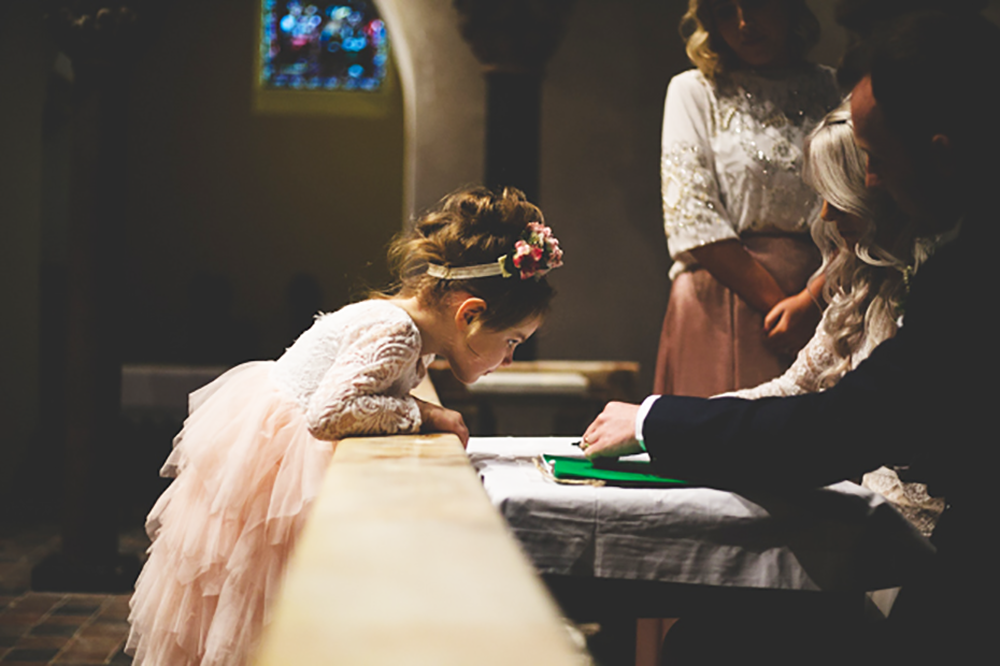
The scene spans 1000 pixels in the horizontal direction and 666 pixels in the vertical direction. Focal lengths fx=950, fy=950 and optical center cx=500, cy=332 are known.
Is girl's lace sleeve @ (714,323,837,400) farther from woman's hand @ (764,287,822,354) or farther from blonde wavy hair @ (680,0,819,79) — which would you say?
blonde wavy hair @ (680,0,819,79)

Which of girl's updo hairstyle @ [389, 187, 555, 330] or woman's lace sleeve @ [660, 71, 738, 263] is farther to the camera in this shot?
woman's lace sleeve @ [660, 71, 738, 263]

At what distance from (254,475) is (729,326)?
5.03ft

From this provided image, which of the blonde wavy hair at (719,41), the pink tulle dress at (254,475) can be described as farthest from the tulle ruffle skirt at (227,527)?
the blonde wavy hair at (719,41)

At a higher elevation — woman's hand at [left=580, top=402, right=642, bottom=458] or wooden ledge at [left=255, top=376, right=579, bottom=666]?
wooden ledge at [left=255, top=376, right=579, bottom=666]

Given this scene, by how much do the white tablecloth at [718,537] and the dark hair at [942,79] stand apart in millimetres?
582

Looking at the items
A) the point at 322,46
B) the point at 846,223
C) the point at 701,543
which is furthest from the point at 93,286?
the point at 322,46

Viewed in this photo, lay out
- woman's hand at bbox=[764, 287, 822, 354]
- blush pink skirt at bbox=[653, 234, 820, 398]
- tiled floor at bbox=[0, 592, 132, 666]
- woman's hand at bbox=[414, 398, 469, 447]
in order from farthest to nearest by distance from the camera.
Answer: tiled floor at bbox=[0, 592, 132, 666] < blush pink skirt at bbox=[653, 234, 820, 398] < woman's hand at bbox=[764, 287, 822, 354] < woman's hand at bbox=[414, 398, 469, 447]

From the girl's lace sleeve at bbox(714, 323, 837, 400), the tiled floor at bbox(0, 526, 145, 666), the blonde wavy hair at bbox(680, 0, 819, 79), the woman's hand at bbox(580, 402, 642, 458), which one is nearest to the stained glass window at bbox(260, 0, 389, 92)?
the tiled floor at bbox(0, 526, 145, 666)

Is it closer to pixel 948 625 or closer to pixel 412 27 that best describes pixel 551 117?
pixel 412 27

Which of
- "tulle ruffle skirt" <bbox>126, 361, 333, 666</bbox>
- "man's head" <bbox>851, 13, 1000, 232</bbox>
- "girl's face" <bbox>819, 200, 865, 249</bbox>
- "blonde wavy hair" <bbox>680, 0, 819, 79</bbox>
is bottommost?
"tulle ruffle skirt" <bbox>126, 361, 333, 666</bbox>

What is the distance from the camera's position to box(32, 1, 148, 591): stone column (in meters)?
4.98

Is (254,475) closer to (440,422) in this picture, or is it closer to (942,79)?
(440,422)

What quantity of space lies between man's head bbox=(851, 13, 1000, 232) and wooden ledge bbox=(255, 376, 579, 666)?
2.64ft

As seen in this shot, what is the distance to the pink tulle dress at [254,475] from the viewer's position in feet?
6.55
